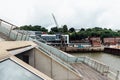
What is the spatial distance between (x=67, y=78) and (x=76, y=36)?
14847 cm

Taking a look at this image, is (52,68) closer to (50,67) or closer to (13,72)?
(50,67)

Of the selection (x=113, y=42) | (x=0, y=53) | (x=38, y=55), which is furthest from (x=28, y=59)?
(x=113, y=42)

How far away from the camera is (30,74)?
22.0ft

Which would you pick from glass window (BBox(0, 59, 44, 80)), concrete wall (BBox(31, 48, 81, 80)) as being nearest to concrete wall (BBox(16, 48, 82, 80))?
concrete wall (BBox(31, 48, 81, 80))

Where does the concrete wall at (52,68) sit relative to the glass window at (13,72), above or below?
below

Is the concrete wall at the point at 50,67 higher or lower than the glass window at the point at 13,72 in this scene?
lower

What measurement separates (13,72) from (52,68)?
33.2ft

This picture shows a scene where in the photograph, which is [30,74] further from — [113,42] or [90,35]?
[90,35]

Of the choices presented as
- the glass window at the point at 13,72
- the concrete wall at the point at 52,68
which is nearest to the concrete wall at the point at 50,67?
the concrete wall at the point at 52,68

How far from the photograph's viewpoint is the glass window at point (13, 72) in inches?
241

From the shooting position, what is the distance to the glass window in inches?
241

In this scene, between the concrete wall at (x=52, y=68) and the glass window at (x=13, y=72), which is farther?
the concrete wall at (x=52, y=68)

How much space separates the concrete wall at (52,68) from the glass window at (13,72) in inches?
363

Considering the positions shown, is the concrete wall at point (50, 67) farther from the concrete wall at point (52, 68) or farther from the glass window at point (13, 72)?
the glass window at point (13, 72)
